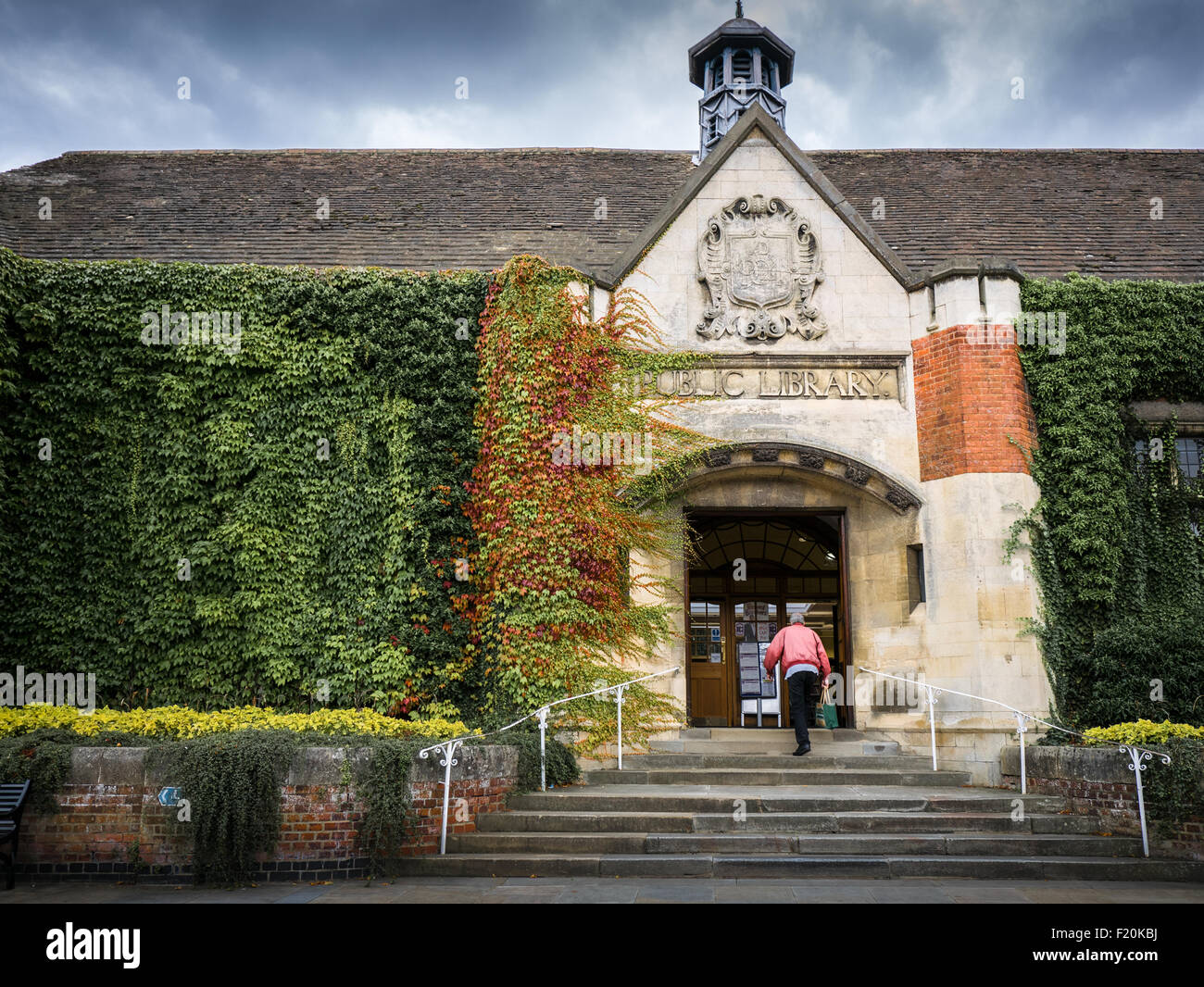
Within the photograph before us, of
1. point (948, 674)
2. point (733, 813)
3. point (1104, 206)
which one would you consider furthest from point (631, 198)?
point (733, 813)

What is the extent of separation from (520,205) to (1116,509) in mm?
10805

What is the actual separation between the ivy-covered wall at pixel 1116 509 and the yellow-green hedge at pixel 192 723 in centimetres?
740

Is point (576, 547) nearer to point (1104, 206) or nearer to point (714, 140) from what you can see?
point (1104, 206)

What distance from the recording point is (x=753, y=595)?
1491 cm

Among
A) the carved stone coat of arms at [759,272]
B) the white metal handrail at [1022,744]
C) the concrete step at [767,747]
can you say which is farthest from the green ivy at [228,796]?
the carved stone coat of arms at [759,272]

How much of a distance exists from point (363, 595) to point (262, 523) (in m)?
1.68

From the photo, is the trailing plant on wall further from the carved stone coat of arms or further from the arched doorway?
the arched doorway

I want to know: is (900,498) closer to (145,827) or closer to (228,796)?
(228,796)

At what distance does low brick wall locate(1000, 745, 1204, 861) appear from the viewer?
7.77 meters

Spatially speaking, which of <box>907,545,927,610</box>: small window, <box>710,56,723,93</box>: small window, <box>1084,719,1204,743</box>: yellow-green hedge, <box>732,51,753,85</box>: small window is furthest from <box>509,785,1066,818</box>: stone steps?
<box>710,56,723,93</box>: small window

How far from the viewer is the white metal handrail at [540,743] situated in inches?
309

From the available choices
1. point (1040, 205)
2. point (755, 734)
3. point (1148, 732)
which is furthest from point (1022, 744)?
point (1040, 205)

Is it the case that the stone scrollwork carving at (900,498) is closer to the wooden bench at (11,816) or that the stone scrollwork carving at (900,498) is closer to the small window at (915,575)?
the small window at (915,575)

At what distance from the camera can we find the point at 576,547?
11.3 meters
